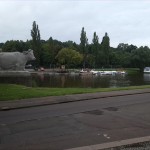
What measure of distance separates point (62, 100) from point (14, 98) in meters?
2.86

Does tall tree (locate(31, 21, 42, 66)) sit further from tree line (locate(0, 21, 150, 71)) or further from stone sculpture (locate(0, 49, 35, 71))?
stone sculpture (locate(0, 49, 35, 71))

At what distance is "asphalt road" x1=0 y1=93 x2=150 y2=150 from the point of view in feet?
30.9

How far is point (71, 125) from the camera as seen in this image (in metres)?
11.7

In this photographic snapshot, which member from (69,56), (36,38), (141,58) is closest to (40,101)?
(36,38)

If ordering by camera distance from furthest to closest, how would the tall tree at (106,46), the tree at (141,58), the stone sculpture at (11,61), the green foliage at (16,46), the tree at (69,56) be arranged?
the tree at (141,58) → the green foliage at (16,46) → the tall tree at (106,46) → the tree at (69,56) → the stone sculpture at (11,61)

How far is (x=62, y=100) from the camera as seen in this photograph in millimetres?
18438

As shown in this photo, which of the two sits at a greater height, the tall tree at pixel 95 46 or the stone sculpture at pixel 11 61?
the tall tree at pixel 95 46

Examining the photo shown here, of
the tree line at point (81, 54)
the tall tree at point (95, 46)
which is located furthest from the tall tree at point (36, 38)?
the tall tree at point (95, 46)

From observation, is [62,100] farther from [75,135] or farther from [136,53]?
[136,53]

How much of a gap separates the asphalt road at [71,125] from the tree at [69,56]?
112 meters

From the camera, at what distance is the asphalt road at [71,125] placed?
9.41 meters

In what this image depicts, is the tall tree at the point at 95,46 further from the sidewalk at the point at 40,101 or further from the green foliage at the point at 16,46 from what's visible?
the sidewalk at the point at 40,101

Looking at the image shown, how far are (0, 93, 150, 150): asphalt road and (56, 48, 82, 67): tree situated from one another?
112493 mm

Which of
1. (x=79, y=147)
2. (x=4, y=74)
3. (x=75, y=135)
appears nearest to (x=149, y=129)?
(x=75, y=135)
